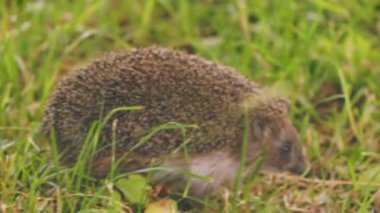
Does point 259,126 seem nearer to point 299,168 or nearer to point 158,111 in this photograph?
point 299,168

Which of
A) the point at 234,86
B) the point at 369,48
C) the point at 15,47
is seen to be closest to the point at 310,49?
the point at 369,48

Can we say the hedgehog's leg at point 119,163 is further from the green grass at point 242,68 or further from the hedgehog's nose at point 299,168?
the hedgehog's nose at point 299,168

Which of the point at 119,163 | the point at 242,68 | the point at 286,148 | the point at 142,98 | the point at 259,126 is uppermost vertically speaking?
the point at 242,68

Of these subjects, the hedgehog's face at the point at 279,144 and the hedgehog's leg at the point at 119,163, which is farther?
the hedgehog's face at the point at 279,144

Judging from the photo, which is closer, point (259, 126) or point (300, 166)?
point (259, 126)

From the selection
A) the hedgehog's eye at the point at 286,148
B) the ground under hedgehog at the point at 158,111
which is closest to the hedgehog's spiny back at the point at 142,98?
the ground under hedgehog at the point at 158,111

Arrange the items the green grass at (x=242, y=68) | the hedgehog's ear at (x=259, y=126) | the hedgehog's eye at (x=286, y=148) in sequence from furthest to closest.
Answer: the hedgehog's eye at (x=286, y=148) → the hedgehog's ear at (x=259, y=126) → the green grass at (x=242, y=68)

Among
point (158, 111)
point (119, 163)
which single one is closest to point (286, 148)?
point (158, 111)
